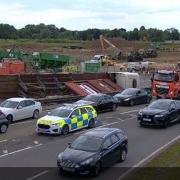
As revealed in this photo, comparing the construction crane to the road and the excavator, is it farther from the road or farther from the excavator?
the road

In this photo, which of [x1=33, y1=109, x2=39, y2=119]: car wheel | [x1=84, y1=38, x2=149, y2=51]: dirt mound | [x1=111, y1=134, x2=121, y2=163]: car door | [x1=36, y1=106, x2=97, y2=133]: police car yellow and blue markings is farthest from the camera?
[x1=84, y1=38, x2=149, y2=51]: dirt mound

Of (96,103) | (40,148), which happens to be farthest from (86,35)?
(40,148)

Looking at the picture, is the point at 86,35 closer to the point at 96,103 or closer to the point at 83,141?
the point at 96,103

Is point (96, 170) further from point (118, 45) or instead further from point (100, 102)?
point (118, 45)

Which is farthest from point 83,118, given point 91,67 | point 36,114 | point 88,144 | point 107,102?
point 91,67

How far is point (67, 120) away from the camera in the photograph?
24.7m

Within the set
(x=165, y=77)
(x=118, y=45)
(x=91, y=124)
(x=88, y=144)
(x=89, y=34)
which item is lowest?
(x=91, y=124)

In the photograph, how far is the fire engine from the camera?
43.8 metres

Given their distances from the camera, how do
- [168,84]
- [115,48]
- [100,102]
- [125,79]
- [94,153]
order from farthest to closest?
[115,48] → [125,79] → [168,84] → [100,102] → [94,153]

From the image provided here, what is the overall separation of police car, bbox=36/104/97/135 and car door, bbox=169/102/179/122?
4.42 meters

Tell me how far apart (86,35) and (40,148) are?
173 m

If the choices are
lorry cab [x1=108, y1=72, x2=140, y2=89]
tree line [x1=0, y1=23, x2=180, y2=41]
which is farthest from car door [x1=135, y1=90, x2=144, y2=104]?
tree line [x1=0, y1=23, x2=180, y2=41]

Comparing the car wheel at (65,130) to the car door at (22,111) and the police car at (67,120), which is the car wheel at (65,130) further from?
the car door at (22,111)

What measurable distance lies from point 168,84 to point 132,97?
20.7 ft
